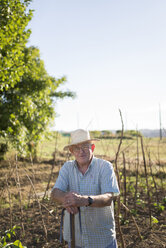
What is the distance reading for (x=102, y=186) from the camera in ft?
6.39

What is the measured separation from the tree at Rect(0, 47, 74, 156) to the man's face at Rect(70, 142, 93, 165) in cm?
468

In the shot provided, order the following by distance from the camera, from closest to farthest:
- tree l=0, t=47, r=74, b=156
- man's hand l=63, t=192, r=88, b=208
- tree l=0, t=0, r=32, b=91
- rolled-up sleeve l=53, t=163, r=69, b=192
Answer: man's hand l=63, t=192, r=88, b=208
rolled-up sleeve l=53, t=163, r=69, b=192
tree l=0, t=0, r=32, b=91
tree l=0, t=47, r=74, b=156

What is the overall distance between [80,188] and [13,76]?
4333mm

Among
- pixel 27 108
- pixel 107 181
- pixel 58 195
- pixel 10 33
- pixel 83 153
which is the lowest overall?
pixel 58 195

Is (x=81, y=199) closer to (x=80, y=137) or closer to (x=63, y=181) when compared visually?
(x=63, y=181)

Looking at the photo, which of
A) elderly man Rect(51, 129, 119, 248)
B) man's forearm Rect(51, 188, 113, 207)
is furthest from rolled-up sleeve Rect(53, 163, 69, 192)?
man's forearm Rect(51, 188, 113, 207)

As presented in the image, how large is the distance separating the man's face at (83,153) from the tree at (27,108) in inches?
184

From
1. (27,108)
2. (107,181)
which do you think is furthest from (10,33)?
(107,181)

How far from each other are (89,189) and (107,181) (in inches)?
7.8

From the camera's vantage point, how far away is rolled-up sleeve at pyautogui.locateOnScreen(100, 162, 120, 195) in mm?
1907

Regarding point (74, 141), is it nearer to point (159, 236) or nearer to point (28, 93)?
point (159, 236)

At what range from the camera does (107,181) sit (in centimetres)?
193

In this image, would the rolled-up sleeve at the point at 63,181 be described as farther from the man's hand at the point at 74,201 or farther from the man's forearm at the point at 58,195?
the man's hand at the point at 74,201

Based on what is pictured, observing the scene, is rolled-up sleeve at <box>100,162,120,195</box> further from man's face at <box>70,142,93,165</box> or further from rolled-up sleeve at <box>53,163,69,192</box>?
rolled-up sleeve at <box>53,163,69,192</box>
